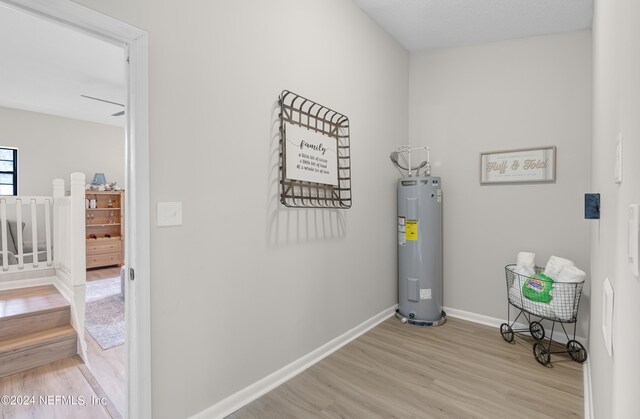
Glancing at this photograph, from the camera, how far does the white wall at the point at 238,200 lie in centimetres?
152

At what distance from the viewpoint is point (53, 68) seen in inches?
143

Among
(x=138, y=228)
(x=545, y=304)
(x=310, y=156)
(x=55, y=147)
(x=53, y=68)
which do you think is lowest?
(x=545, y=304)

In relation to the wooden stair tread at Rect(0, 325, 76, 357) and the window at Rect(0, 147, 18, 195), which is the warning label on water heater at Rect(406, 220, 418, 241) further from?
the window at Rect(0, 147, 18, 195)

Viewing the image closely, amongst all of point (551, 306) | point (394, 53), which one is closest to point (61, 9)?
point (394, 53)

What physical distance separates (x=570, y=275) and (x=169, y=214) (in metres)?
2.72

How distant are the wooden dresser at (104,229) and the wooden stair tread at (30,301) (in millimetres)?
2731

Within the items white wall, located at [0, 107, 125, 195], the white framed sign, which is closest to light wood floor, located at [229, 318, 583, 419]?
the white framed sign

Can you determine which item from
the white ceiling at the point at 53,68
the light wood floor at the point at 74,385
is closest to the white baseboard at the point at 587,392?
the light wood floor at the point at 74,385

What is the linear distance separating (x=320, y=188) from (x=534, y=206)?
198 centimetres

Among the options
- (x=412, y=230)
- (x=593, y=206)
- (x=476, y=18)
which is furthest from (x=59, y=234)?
(x=476, y=18)

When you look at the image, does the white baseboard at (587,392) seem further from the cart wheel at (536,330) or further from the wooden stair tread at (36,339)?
the wooden stair tread at (36,339)

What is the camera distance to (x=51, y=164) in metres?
5.63

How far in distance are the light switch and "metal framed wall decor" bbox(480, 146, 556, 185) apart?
274 centimetres

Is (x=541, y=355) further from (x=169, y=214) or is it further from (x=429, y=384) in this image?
(x=169, y=214)
